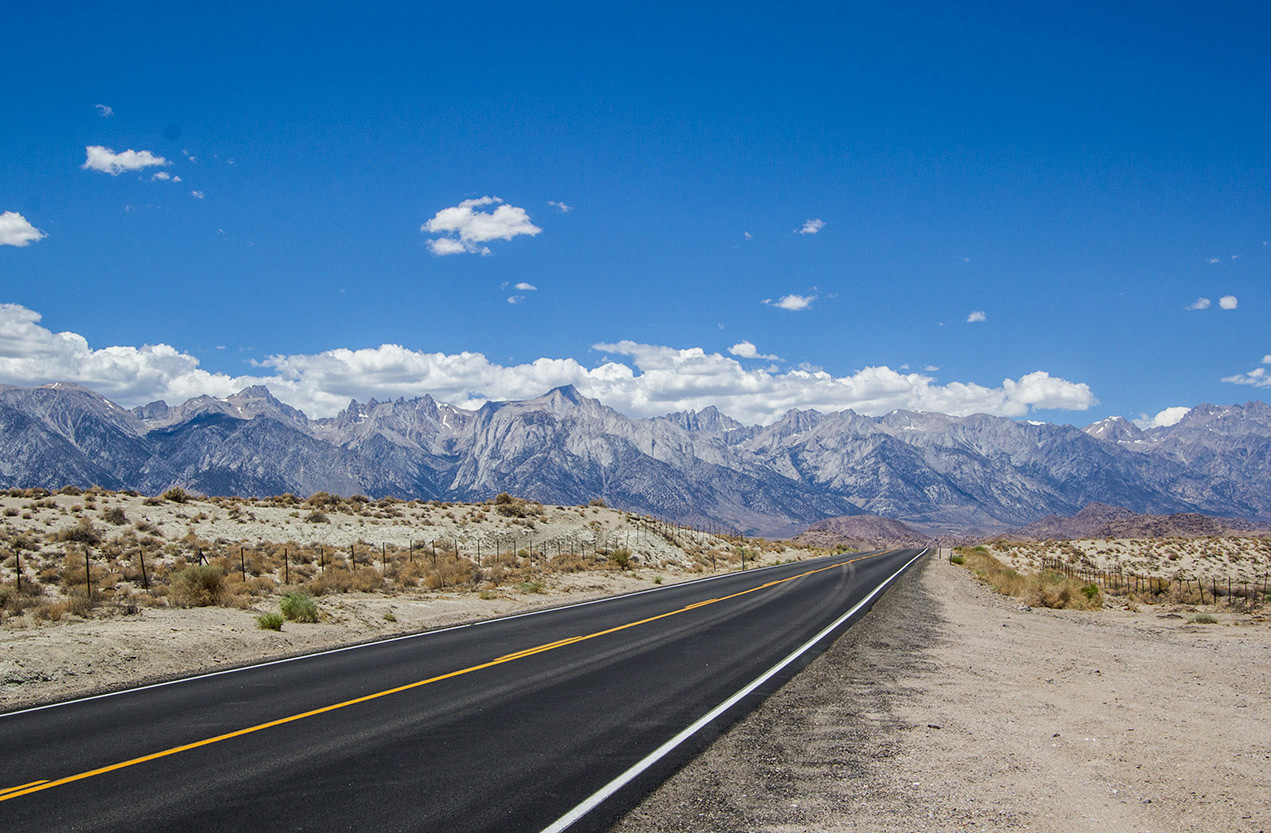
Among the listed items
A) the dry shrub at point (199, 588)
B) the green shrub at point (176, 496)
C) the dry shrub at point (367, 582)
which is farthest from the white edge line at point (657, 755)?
the green shrub at point (176, 496)

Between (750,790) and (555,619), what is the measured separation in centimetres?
1319

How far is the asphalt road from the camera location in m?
6.13

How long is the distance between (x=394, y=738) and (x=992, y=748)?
6448mm

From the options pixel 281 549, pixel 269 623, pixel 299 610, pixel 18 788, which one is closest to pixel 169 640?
pixel 269 623

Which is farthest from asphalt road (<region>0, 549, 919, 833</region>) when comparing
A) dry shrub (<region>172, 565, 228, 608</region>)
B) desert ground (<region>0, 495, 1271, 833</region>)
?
dry shrub (<region>172, 565, 228, 608</region>)

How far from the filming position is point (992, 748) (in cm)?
808

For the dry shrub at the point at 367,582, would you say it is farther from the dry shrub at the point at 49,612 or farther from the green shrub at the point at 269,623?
the dry shrub at the point at 49,612

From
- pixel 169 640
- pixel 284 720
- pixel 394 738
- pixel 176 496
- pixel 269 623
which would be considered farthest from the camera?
pixel 176 496

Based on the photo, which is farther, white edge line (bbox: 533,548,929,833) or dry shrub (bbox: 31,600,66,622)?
dry shrub (bbox: 31,600,66,622)

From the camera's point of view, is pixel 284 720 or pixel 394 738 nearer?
pixel 394 738

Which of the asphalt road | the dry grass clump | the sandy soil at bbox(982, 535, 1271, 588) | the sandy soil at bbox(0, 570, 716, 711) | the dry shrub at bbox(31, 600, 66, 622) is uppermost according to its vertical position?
the asphalt road

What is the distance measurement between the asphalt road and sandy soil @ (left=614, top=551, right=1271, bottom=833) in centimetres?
69

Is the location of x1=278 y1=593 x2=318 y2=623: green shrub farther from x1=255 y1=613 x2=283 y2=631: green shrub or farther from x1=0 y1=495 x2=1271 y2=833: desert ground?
x1=255 y1=613 x2=283 y2=631: green shrub

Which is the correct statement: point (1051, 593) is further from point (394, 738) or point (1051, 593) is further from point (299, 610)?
point (394, 738)
